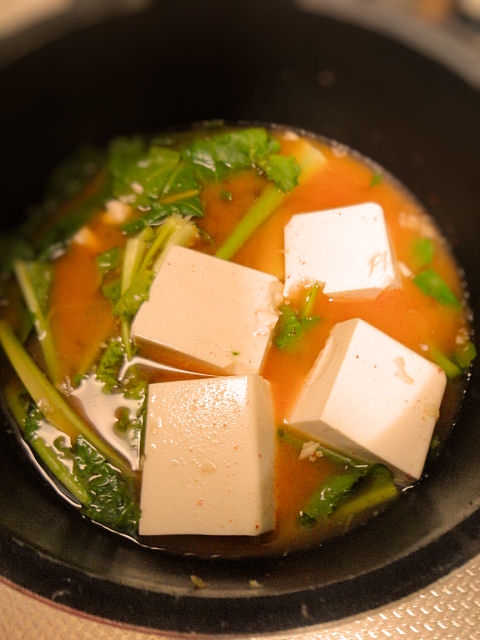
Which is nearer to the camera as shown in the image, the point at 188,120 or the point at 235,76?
the point at 235,76

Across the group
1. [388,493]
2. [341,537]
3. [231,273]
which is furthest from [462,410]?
[231,273]

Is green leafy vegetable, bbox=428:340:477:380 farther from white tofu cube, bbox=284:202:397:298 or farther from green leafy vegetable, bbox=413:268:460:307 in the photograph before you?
white tofu cube, bbox=284:202:397:298

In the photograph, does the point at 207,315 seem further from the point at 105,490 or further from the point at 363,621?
the point at 363,621

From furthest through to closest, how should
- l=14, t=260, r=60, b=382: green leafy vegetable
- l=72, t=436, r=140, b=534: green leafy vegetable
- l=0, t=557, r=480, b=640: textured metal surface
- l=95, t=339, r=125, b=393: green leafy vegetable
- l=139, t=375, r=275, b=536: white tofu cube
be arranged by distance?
l=14, t=260, r=60, b=382: green leafy vegetable
l=95, t=339, r=125, b=393: green leafy vegetable
l=72, t=436, r=140, b=534: green leafy vegetable
l=139, t=375, r=275, b=536: white tofu cube
l=0, t=557, r=480, b=640: textured metal surface

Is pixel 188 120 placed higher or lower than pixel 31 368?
higher

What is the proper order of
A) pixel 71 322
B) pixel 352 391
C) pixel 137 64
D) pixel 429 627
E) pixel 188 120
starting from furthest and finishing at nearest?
1. pixel 188 120
2. pixel 137 64
3. pixel 71 322
4. pixel 352 391
5. pixel 429 627

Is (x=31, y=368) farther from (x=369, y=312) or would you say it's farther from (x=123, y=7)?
(x=123, y=7)

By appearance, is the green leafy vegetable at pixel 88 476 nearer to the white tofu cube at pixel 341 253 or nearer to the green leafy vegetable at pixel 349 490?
the green leafy vegetable at pixel 349 490

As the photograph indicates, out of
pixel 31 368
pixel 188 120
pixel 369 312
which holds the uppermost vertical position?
pixel 188 120

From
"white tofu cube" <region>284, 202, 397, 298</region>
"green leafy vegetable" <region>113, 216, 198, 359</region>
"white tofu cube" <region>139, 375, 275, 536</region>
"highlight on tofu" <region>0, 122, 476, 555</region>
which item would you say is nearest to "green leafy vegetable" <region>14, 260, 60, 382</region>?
"highlight on tofu" <region>0, 122, 476, 555</region>
